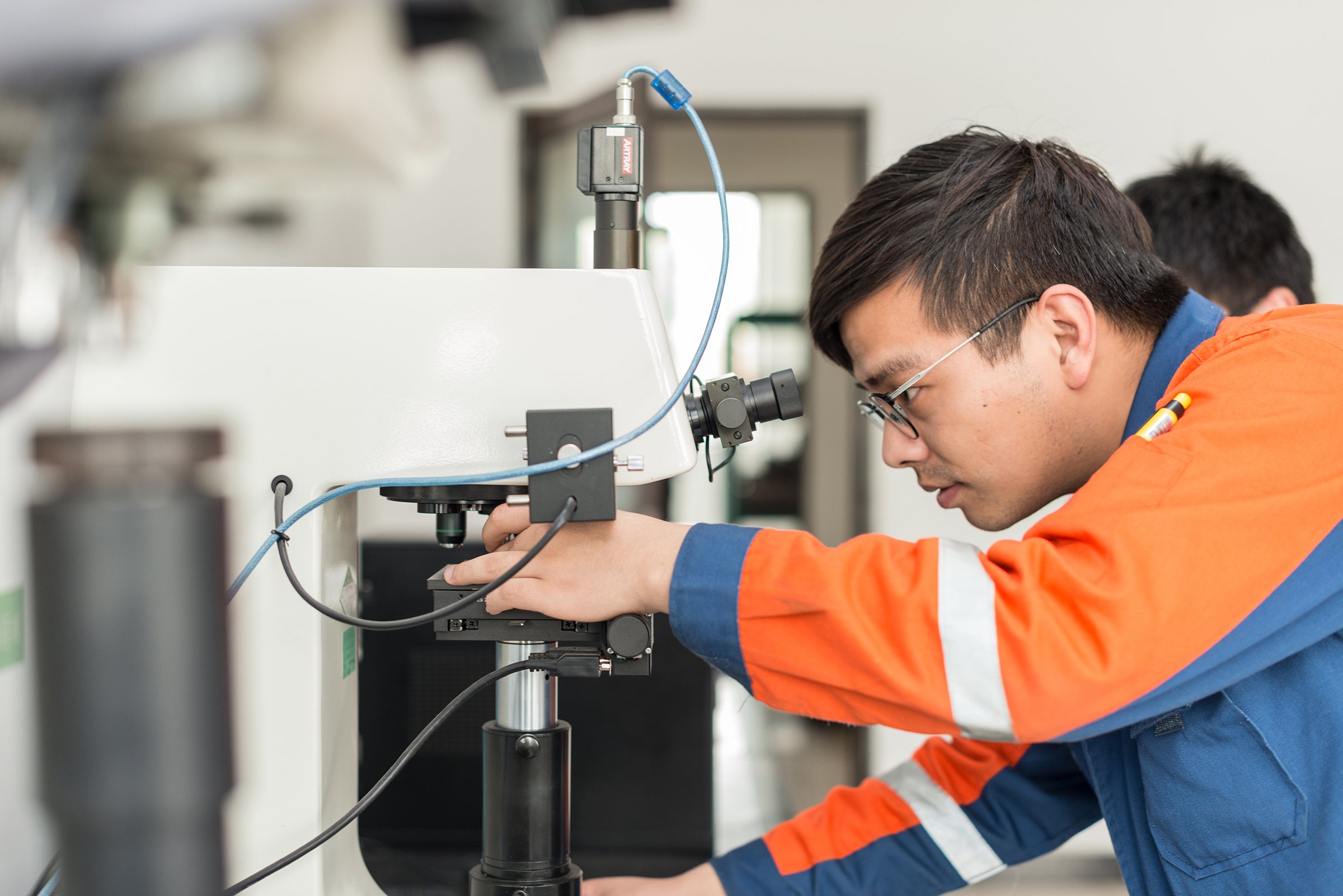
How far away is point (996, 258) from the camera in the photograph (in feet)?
3.04

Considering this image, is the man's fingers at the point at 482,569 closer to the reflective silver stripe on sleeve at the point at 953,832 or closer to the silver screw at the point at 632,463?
the silver screw at the point at 632,463

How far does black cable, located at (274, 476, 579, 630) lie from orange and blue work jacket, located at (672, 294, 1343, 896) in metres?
0.09

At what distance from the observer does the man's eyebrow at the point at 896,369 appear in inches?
36.8

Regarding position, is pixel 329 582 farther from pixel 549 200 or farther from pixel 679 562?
pixel 549 200

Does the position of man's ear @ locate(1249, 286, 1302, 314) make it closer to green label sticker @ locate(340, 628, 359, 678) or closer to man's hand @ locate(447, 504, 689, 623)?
man's hand @ locate(447, 504, 689, 623)

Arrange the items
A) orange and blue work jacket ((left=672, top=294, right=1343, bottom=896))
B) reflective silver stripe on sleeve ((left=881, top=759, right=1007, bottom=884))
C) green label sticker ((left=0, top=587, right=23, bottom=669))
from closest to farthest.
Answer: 1. green label sticker ((left=0, top=587, right=23, bottom=669))
2. orange and blue work jacket ((left=672, top=294, right=1343, bottom=896))
3. reflective silver stripe on sleeve ((left=881, top=759, right=1007, bottom=884))

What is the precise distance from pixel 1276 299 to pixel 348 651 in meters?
1.45

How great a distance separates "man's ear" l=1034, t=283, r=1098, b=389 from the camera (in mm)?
911

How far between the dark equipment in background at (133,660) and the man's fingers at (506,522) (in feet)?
1.79

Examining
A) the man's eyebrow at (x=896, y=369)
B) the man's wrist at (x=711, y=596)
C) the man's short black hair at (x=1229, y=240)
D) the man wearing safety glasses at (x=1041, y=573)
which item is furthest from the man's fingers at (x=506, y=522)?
the man's short black hair at (x=1229, y=240)

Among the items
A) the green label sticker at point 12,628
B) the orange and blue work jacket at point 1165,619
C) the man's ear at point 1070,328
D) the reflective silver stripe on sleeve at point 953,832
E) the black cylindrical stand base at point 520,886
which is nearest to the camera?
the green label sticker at point 12,628

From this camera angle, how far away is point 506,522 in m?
0.75

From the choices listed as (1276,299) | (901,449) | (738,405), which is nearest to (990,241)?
(901,449)

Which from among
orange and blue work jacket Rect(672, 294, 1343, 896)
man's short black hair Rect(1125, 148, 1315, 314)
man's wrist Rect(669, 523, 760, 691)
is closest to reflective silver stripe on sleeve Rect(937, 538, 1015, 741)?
orange and blue work jacket Rect(672, 294, 1343, 896)
